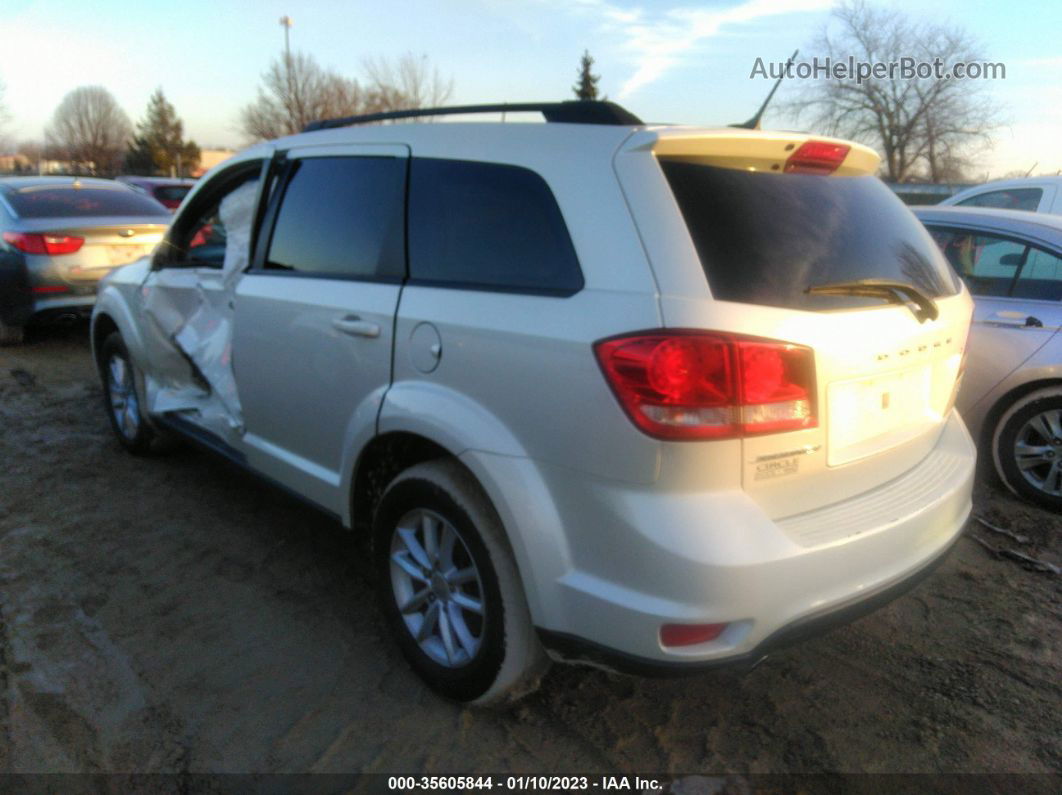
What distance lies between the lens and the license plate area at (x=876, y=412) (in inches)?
84.1

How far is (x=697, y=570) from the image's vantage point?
193 centimetres

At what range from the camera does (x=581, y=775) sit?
233cm

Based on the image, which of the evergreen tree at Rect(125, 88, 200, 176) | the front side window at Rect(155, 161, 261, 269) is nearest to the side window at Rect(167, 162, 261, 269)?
the front side window at Rect(155, 161, 261, 269)

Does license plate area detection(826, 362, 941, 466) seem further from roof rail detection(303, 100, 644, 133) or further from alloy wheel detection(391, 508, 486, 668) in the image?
alloy wheel detection(391, 508, 486, 668)

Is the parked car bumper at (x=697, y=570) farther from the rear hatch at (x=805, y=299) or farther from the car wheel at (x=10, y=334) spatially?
the car wheel at (x=10, y=334)

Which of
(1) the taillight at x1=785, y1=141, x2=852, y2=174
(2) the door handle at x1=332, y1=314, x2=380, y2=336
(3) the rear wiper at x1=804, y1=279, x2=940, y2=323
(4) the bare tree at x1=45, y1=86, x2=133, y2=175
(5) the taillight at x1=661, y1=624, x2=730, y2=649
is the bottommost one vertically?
(5) the taillight at x1=661, y1=624, x2=730, y2=649

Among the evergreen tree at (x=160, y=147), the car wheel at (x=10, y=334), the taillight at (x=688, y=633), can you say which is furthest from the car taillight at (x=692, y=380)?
the evergreen tree at (x=160, y=147)

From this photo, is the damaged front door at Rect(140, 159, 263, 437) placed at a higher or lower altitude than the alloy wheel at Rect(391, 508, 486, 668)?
higher

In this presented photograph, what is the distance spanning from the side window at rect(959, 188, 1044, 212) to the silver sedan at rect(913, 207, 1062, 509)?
2853 millimetres

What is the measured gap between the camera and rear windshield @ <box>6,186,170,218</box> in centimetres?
761

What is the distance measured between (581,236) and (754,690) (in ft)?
5.36

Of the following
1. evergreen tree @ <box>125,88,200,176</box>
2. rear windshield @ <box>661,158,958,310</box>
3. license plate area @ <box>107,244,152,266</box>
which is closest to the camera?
rear windshield @ <box>661,158,958,310</box>

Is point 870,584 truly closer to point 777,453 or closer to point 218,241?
point 777,453

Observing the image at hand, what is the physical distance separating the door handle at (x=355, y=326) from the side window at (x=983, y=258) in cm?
319
